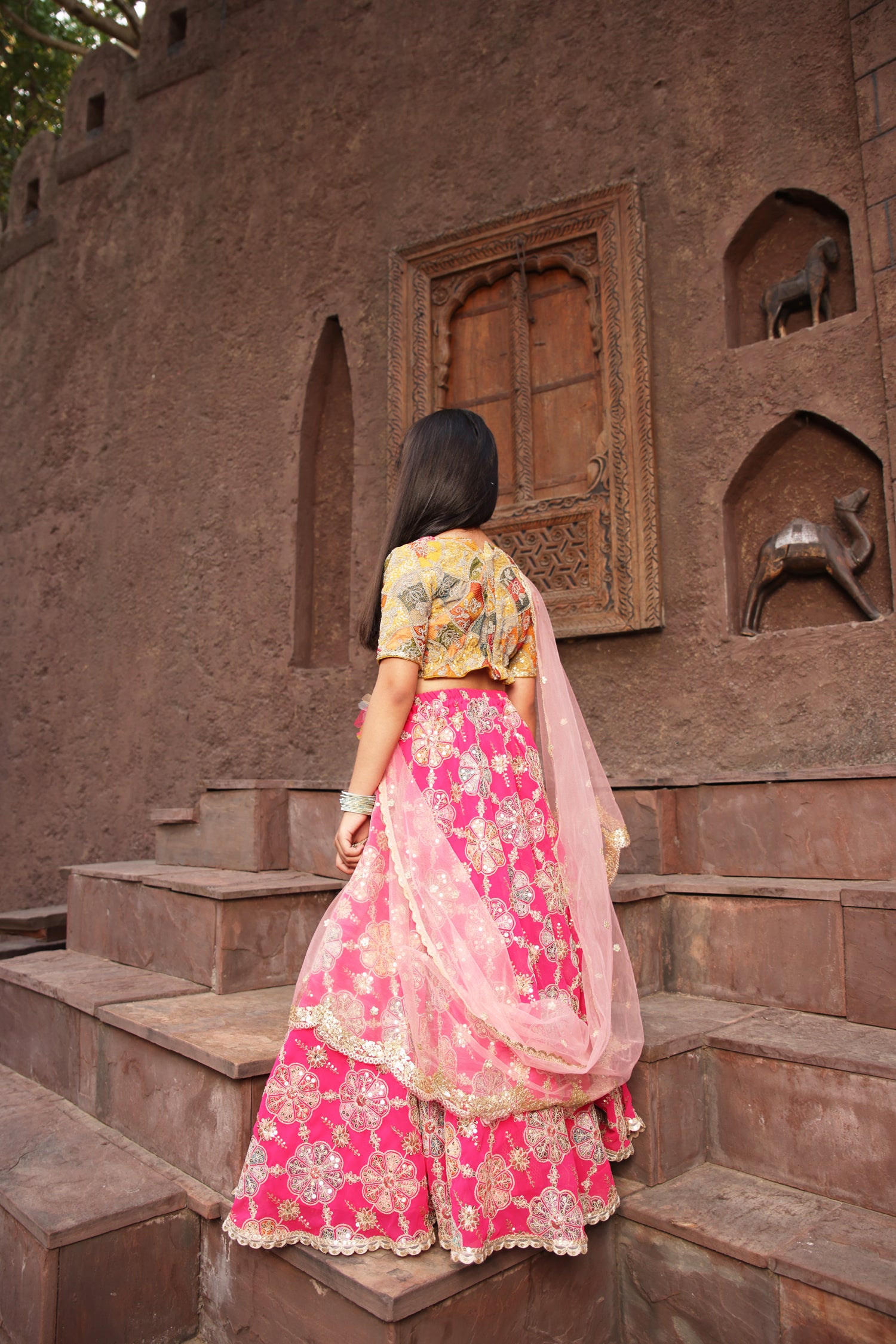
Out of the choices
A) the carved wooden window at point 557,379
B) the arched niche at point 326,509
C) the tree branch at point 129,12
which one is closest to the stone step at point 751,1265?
the carved wooden window at point 557,379

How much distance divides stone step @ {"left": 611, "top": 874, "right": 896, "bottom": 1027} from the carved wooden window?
134cm

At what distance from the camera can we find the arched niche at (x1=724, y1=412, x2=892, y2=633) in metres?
3.55

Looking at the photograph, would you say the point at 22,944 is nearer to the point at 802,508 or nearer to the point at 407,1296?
the point at 407,1296

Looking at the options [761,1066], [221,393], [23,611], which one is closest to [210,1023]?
[761,1066]

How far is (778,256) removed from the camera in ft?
13.0

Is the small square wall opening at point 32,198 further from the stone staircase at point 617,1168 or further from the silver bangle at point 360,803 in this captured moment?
the silver bangle at point 360,803

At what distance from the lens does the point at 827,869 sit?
2.81m

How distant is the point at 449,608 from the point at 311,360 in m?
3.35

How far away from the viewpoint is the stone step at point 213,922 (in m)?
2.93

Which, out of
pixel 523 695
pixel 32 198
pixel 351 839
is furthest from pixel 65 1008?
pixel 32 198

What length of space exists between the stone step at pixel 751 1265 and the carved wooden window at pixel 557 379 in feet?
7.16

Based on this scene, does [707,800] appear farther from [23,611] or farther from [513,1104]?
[23,611]

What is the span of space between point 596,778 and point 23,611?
4888mm

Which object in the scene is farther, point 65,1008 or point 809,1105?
point 65,1008
